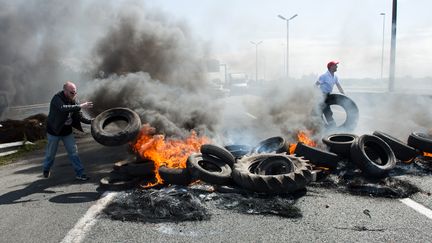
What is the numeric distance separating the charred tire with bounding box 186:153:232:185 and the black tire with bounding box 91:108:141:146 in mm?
1508

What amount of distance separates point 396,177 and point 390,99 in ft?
50.4

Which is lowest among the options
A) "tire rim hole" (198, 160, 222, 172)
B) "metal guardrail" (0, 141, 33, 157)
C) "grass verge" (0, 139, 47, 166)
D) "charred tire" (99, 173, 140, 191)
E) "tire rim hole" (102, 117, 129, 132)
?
"grass verge" (0, 139, 47, 166)

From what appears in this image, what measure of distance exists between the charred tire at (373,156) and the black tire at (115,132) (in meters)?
4.13

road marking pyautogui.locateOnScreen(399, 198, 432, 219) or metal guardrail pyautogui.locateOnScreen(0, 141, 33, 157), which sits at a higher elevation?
road marking pyautogui.locateOnScreen(399, 198, 432, 219)

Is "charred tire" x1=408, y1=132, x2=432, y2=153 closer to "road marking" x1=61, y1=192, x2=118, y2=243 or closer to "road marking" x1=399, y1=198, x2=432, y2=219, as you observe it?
"road marking" x1=399, y1=198, x2=432, y2=219

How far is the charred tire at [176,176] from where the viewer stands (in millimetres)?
6348

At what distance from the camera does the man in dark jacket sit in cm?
735

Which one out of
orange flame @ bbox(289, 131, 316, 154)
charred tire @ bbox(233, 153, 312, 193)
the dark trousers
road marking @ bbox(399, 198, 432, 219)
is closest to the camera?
road marking @ bbox(399, 198, 432, 219)

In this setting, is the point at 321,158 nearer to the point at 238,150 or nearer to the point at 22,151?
the point at 238,150

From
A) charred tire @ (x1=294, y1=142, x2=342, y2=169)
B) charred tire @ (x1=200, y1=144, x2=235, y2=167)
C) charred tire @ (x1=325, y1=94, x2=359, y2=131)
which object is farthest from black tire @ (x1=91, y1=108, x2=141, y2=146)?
charred tire @ (x1=325, y1=94, x2=359, y2=131)

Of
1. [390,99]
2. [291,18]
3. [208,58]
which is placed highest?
[291,18]

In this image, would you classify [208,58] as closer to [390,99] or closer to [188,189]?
[390,99]

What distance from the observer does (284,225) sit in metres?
4.75

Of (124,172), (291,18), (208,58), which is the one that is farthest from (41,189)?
(291,18)
